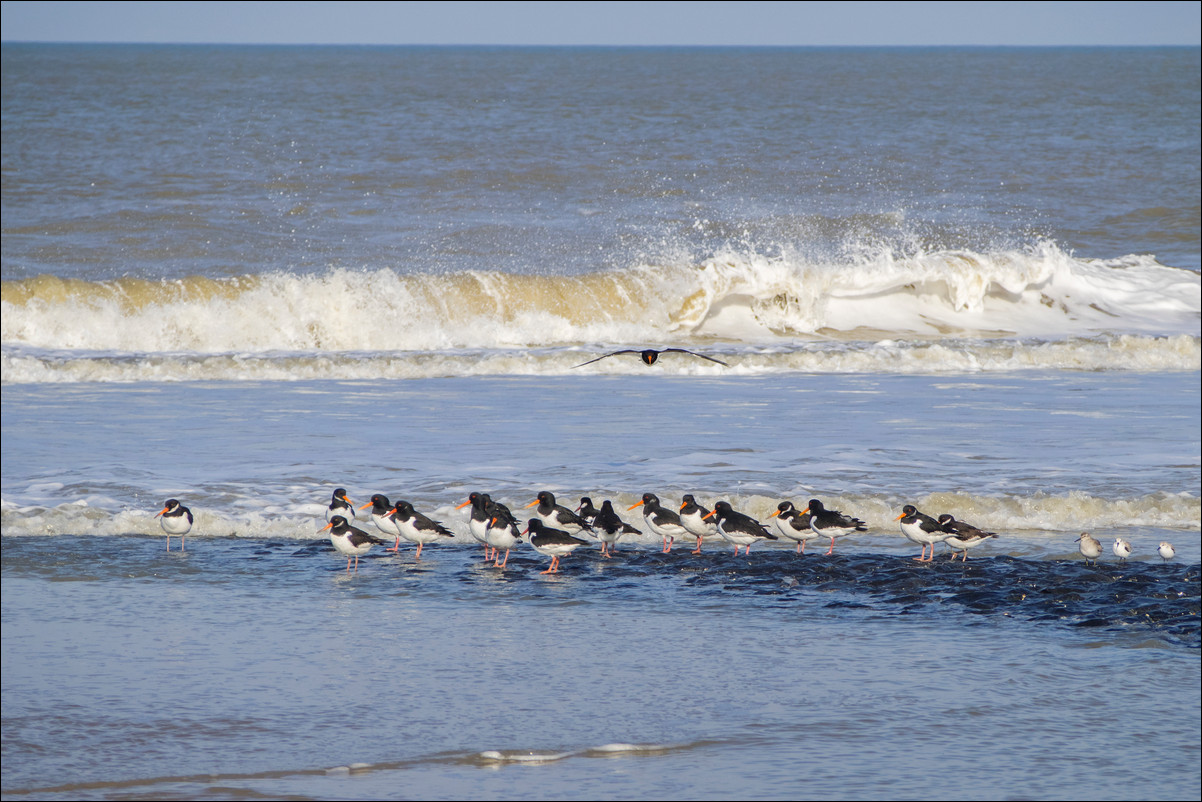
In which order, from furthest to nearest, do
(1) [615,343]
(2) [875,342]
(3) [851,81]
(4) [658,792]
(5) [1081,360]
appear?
(3) [851,81], (1) [615,343], (2) [875,342], (5) [1081,360], (4) [658,792]

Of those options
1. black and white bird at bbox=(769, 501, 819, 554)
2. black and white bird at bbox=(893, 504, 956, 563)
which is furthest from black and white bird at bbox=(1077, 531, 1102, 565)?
black and white bird at bbox=(769, 501, 819, 554)

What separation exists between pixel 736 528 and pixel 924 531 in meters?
1.23

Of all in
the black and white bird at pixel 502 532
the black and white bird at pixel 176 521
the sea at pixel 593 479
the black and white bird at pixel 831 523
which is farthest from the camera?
the black and white bird at pixel 831 523

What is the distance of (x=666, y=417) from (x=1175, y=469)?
5101 millimetres

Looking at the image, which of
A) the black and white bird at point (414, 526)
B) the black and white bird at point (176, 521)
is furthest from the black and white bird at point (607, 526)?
the black and white bird at point (176, 521)

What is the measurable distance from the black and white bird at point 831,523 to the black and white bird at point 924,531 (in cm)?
34

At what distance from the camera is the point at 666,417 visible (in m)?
13.9

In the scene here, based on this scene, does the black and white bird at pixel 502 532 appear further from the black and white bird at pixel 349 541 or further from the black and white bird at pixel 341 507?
the black and white bird at pixel 341 507

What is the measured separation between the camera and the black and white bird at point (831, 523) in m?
8.74

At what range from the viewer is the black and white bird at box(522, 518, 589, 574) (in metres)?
8.50

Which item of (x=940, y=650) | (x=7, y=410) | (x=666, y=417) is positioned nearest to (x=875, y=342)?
(x=666, y=417)

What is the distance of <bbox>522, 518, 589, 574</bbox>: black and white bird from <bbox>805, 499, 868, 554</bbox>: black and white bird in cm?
156

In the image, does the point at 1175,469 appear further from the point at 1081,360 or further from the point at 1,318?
the point at 1,318

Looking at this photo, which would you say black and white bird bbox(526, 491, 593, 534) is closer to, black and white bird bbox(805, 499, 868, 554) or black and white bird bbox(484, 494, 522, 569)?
black and white bird bbox(484, 494, 522, 569)
